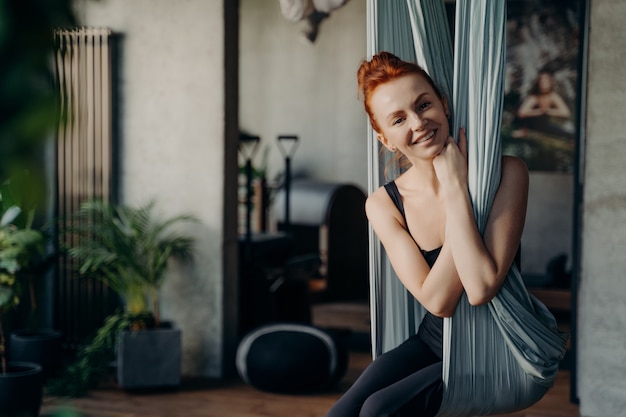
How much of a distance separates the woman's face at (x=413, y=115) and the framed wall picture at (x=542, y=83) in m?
5.86

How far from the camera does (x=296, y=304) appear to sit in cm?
537

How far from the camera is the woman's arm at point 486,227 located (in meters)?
1.81

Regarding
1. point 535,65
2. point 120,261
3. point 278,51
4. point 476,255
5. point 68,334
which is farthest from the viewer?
point 278,51

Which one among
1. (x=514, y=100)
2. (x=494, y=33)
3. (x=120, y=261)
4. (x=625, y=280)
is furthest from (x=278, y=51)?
(x=494, y=33)

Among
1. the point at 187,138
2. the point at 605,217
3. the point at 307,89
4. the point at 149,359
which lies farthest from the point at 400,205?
the point at 307,89

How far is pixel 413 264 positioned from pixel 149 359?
275 cm

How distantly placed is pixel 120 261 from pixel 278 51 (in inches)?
177

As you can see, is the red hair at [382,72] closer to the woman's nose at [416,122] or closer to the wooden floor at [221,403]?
the woman's nose at [416,122]

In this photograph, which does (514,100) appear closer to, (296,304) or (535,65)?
(535,65)

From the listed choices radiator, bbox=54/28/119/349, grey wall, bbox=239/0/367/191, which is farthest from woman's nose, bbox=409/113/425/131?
grey wall, bbox=239/0/367/191

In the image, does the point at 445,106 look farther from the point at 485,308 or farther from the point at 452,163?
the point at 485,308

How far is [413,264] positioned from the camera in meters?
1.91

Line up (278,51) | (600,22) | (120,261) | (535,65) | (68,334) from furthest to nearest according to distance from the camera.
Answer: (278,51), (535,65), (68,334), (120,261), (600,22)

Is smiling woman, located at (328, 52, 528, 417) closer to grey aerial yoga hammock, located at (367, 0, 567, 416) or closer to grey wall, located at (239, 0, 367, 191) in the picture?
grey aerial yoga hammock, located at (367, 0, 567, 416)
